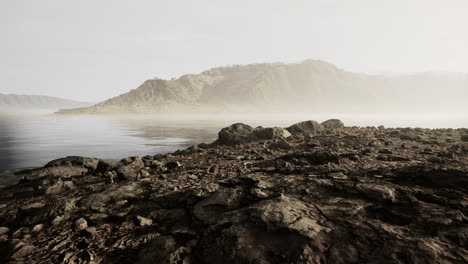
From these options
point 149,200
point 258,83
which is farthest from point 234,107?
point 149,200

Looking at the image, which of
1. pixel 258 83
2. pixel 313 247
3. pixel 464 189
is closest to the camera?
pixel 313 247

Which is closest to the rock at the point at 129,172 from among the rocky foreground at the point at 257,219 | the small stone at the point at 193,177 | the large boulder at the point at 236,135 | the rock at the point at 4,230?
the rocky foreground at the point at 257,219

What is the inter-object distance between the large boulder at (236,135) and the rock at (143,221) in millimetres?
13614

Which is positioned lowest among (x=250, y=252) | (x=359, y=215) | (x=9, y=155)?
(x=9, y=155)

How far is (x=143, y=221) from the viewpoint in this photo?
601cm

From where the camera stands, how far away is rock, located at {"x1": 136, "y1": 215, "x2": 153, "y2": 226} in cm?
598

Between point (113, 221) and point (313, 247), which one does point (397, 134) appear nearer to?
point (313, 247)

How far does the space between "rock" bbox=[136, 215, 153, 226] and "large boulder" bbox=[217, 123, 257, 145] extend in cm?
1361

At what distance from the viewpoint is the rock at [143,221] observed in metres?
5.98

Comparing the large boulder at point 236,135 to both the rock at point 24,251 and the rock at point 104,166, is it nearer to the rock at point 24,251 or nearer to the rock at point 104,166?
the rock at point 104,166

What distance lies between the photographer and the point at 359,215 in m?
5.18

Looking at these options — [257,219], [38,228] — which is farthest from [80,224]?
[257,219]

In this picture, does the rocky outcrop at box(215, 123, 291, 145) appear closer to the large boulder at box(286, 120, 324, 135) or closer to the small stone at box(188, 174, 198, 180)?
the large boulder at box(286, 120, 324, 135)

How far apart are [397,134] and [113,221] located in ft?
56.3
